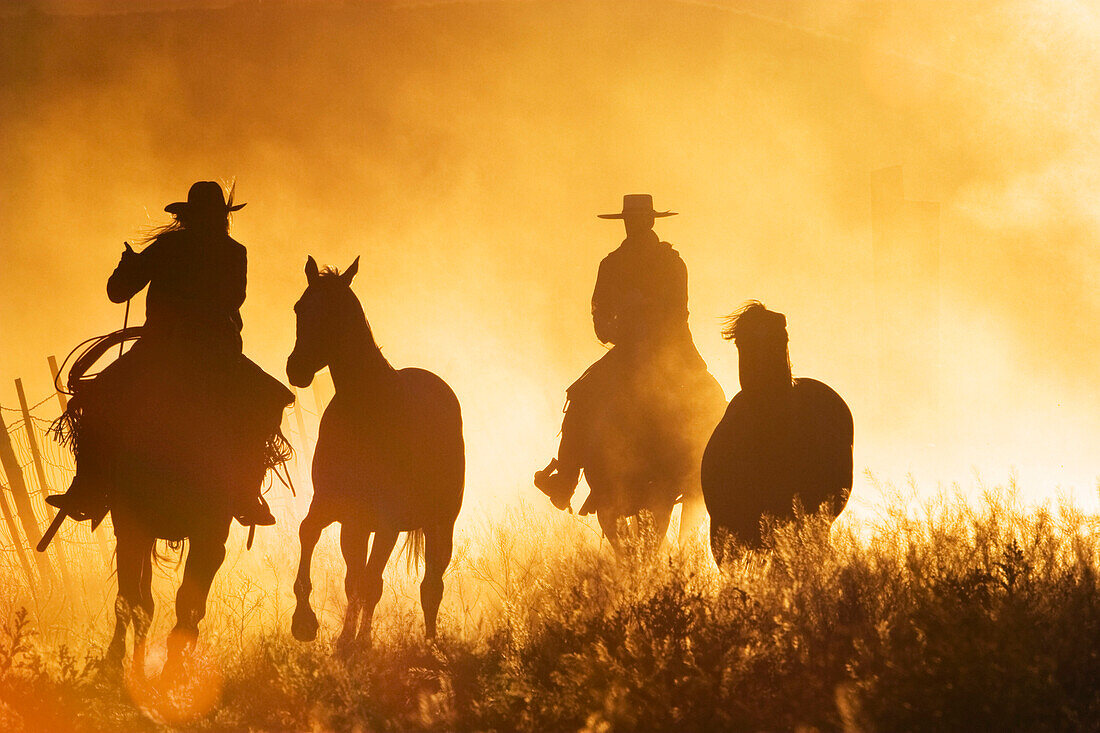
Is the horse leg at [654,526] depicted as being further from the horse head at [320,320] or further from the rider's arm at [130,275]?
the rider's arm at [130,275]

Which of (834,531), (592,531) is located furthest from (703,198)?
(834,531)

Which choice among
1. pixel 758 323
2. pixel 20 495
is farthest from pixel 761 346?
pixel 20 495

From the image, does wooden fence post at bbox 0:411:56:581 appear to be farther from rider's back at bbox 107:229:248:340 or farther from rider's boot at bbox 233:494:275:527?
rider's boot at bbox 233:494:275:527

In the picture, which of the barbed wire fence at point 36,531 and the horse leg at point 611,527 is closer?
the horse leg at point 611,527

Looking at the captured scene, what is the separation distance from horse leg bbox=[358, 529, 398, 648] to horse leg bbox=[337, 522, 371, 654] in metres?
0.04

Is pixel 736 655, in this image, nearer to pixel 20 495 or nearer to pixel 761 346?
pixel 761 346

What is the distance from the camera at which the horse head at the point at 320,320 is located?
729 cm

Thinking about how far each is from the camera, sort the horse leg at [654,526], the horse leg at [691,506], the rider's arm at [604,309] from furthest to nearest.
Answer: the rider's arm at [604,309]
the horse leg at [691,506]
the horse leg at [654,526]

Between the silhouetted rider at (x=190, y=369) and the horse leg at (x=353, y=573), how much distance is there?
533 mm

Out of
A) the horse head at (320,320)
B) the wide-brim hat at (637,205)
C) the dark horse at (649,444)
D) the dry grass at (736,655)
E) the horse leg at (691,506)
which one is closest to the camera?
the dry grass at (736,655)

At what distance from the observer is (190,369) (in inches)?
291

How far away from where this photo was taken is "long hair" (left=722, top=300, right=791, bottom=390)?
7.71 meters

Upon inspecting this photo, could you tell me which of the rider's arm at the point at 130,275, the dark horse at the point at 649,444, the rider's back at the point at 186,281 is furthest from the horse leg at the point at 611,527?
the rider's arm at the point at 130,275

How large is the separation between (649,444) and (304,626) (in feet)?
11.3
